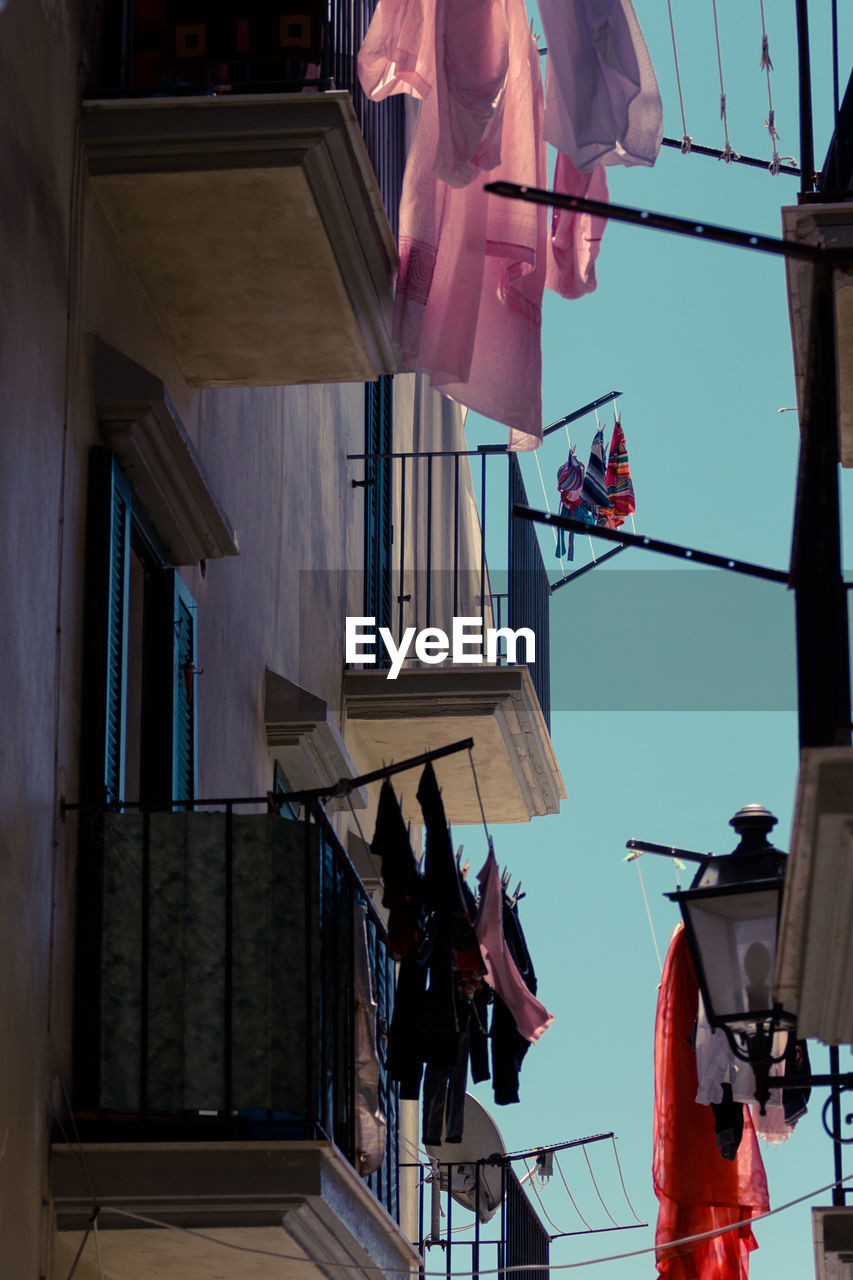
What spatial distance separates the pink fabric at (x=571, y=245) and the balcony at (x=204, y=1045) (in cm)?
297

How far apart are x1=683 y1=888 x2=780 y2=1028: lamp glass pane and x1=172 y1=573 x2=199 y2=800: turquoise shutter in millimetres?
2703

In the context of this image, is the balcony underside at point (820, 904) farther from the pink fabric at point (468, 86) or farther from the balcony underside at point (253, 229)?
the pink fabric at point (468, 86)

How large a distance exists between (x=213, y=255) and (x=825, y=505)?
3723mm

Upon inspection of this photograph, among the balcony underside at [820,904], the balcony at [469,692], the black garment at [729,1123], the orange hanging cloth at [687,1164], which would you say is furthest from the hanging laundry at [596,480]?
the balcony underside at [820,904]

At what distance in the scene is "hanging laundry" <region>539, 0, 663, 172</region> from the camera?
27.0ft

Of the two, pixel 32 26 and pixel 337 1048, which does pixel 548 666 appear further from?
pixel 32 26

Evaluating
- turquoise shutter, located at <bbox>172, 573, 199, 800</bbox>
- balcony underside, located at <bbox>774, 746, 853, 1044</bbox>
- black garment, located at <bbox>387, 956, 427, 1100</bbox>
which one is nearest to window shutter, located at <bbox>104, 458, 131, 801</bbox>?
turquoise shutter, located at <bbox>172, 573, 199, 800</bbox>

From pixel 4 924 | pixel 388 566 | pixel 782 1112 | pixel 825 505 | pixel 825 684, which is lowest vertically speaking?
pixel 782 1112

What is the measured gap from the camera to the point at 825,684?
16.4 feet

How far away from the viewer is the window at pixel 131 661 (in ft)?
23.6

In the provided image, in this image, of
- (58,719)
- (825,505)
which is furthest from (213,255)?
(825,505)

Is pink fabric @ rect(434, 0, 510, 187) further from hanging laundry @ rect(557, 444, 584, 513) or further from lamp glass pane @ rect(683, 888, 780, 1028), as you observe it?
hanging laundry @ rect(557, 444, 584, 513)

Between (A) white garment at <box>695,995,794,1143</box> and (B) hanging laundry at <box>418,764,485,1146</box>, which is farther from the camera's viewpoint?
(A) white garment at <box>695,995,794,1143</box>

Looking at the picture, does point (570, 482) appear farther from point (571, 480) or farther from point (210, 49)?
point (210, 49)
